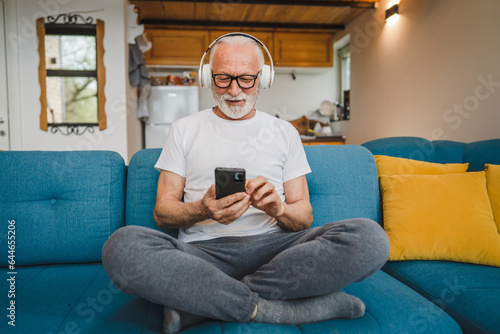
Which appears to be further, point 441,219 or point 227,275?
point 441,219

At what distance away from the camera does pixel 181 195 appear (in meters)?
1.29

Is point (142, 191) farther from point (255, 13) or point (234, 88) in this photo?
point (255, 13)

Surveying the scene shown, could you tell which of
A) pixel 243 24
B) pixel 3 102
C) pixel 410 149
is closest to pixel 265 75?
pixel 410 149

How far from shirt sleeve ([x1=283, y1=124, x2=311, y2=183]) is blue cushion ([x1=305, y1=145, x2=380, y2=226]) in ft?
0.34

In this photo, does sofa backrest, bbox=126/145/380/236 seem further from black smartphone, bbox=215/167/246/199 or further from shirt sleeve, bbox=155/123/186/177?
black smartphone, bbox=215/167/246/199

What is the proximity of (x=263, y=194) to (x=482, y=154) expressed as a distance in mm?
1203

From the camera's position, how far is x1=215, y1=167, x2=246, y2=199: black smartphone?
96 cm

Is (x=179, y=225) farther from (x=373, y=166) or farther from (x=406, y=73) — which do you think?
(x=406, y=73)

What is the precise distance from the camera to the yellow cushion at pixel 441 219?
4.15 feet

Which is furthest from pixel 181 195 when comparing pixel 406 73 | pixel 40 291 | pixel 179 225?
pixel 406 73

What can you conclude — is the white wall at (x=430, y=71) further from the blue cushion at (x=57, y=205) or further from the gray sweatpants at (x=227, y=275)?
the blue cushion at (x=57, y=205)

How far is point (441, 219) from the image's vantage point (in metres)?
1.32

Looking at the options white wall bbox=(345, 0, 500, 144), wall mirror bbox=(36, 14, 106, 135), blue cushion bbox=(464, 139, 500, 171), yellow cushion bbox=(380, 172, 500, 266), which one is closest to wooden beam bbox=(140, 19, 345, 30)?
white wall bbox=(345, 0, 500, 144)

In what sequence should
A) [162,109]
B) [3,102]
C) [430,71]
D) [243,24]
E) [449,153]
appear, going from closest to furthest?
[449,153], [430,71], [3,102], [162,109], [243,24]
